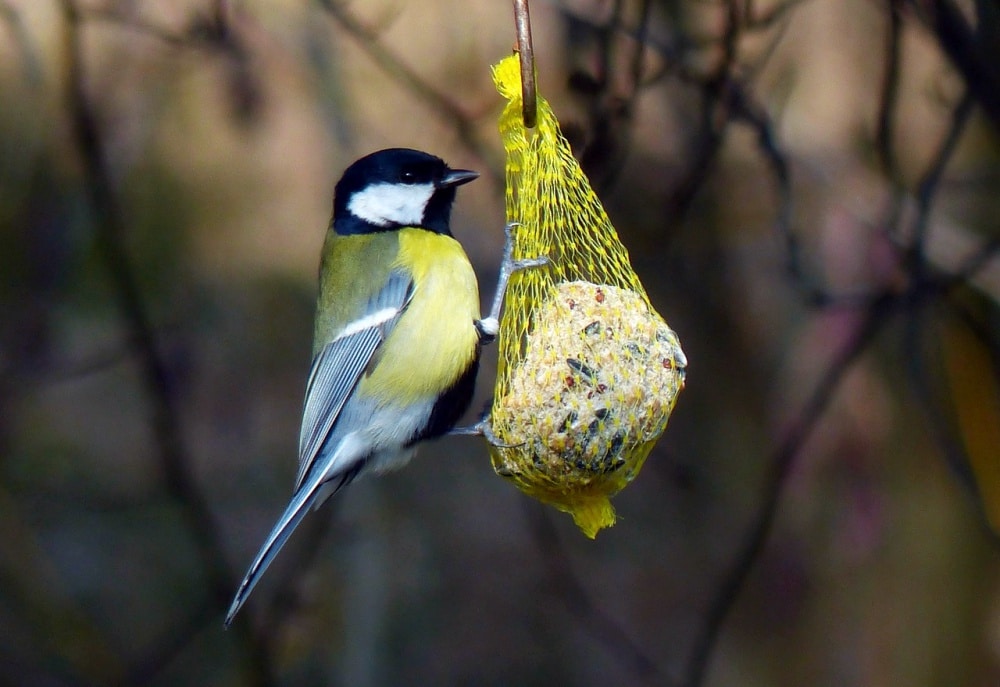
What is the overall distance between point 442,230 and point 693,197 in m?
1.13

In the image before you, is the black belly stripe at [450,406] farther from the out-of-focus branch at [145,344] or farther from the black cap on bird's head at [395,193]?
the out-of-focus branch at [145,344]

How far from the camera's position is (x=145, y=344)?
3209 millimetres

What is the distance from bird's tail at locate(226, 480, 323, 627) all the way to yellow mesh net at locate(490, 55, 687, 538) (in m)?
0.41

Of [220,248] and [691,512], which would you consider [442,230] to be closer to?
[220,248]

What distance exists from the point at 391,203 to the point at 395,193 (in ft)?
0.12

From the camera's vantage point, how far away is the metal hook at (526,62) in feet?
4.80

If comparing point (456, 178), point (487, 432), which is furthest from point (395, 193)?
point (487, 432)

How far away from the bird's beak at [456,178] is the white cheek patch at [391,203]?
5cm

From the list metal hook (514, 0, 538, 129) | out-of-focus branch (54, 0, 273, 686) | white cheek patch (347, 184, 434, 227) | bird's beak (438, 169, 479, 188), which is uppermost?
metal hook (514, 0, 538, 129)

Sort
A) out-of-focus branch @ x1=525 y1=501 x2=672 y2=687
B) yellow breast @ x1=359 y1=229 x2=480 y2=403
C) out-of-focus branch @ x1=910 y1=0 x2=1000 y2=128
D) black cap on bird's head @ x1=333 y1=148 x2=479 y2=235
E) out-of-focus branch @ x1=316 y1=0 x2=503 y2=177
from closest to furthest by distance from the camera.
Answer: yellow breast @ x1=359 y1=229 x2=480 y2=403 < black cap on bird's head @ x1=333 y1=148 x2=479 y2=235 < out-of-focus branch @ x1=910 y1=0 x2=1000 y2=128 < out-of-focus branch @ x1=316 y1=0 x2=503 y2=177 < out-of-focus branch @ x1=525 y1=501 x2=672 y2=687

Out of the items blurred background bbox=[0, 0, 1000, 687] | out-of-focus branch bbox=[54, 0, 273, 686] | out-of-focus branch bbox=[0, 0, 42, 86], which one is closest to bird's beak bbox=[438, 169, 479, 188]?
blurred background bbox=[0, 0, 1000, 687]

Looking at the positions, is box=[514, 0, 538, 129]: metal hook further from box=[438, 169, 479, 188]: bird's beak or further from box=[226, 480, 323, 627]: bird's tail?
box=[226, 480, 323, 627]: bird's tail

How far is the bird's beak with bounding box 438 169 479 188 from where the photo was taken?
2111 millimetres

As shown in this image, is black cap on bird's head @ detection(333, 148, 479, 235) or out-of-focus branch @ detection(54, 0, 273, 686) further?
out-of-focus branch @ detection(54, 0, 273, 686)
